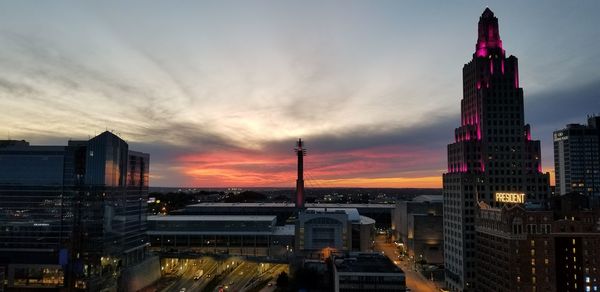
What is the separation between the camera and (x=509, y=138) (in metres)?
153

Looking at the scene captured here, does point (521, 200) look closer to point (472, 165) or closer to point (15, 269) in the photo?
point (472, 165)

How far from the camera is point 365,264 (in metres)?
133

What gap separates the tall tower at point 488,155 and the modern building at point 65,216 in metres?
108

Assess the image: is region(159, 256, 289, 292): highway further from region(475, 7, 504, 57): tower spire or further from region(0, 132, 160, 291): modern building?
region(475, 7, 504, 57): tower spire

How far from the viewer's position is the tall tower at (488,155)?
14988cm

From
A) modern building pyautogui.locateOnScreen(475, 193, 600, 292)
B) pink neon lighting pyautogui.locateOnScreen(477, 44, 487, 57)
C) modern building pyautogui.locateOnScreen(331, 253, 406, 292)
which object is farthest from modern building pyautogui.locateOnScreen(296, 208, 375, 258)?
pink neon lighting pyautogui.locateOnScreen(477, 44, 487, 57)

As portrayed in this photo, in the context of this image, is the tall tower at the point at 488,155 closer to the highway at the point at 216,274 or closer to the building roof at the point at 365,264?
the building roof at the point at 365,264

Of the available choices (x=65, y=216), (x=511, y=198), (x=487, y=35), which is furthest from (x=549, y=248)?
(x=65, y=216)

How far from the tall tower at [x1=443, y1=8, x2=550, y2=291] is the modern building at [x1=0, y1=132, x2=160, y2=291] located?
108336 millimetres

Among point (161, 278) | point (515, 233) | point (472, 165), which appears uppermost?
point (472, 165)

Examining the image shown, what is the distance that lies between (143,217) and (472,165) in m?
116

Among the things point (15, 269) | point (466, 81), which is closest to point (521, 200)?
point (466, 81)

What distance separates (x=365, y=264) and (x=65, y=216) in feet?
302

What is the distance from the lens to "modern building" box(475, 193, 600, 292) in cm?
12056
